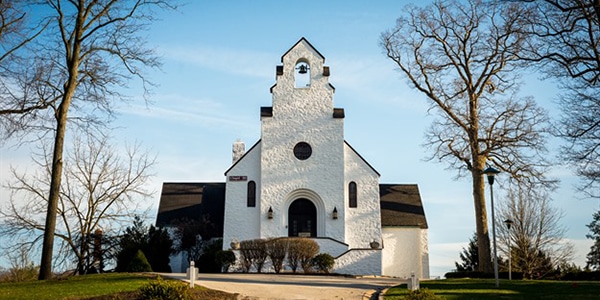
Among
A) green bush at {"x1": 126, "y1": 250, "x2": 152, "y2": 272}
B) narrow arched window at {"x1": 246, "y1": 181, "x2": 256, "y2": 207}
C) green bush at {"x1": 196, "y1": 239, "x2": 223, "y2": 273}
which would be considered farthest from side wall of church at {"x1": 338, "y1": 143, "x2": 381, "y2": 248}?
green bush at {"x1": 126, "y1": 250, "x2": 152, "y2": 272}

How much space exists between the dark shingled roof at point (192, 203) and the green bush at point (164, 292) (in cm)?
2020

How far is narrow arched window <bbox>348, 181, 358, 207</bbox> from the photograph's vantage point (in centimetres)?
3497

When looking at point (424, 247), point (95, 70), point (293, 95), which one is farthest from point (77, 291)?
point (424, 247)

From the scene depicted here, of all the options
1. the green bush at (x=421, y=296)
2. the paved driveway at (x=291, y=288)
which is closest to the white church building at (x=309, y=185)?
the paved driveway at (x=291, y=288)

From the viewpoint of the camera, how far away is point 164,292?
15281mm

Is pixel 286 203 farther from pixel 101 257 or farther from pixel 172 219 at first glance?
pixel 101 257

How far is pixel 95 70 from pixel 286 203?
1444 centimetres

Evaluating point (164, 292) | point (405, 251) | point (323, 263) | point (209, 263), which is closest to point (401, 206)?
point (405, 251)

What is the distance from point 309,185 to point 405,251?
22.7 ft

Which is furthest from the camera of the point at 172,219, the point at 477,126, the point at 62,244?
the point at 172,219

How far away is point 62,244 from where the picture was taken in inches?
1151

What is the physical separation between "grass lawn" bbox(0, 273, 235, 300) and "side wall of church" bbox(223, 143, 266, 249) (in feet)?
48.6

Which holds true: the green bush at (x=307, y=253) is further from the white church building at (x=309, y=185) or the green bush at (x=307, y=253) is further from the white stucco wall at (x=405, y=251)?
the white stucco wall at (x=405, y=251)

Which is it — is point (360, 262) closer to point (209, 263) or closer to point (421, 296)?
point (209, 263)
